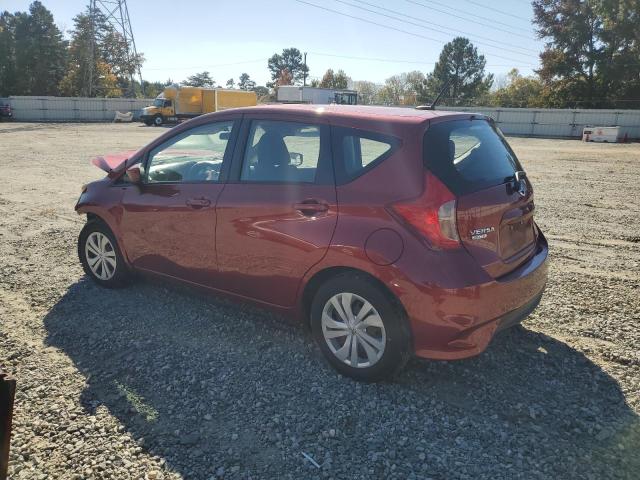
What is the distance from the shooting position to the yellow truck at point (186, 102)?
39.2 metres

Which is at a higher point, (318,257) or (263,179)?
(263,179)

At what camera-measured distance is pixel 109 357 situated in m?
3.70

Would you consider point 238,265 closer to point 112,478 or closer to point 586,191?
point 112,478

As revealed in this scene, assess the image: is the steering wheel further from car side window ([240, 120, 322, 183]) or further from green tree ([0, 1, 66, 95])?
green tree ([0, 1, 66, 95])

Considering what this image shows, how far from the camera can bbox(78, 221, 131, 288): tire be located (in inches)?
190

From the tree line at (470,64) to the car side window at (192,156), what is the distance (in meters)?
46.3

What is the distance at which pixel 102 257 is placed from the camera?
Answer: 195 inches

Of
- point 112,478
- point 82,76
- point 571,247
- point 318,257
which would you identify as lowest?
point 112,478

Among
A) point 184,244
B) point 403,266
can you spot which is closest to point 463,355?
point 403,266

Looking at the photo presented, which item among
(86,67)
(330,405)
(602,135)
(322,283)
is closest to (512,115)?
(602,135)

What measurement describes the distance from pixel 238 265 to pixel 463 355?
1.77 metres

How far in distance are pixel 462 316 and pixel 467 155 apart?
3.59ft

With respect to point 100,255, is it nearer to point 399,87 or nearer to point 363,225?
point 363,225

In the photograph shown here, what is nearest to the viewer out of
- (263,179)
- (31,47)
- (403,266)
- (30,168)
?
(403,266)
